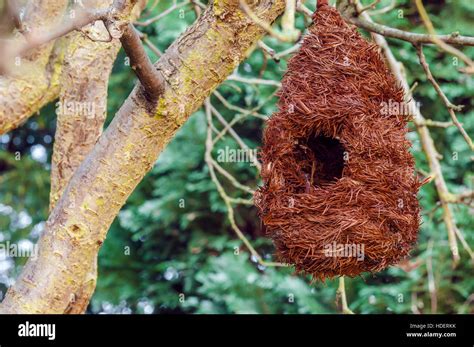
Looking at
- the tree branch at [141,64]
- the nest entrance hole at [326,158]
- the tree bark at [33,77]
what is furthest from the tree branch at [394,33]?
the tree bark at [33,77]

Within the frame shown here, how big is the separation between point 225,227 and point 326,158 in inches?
97.6

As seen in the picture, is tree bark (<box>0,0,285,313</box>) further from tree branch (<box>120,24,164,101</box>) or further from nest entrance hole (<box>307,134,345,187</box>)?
nest entrance hole (<box>307,134,345,187</box>)

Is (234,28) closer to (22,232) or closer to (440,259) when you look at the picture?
(440,259)

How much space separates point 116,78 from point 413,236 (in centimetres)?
339

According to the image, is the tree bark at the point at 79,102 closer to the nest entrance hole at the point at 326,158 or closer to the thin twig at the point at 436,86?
the nest entrance hole at the point at 326,158

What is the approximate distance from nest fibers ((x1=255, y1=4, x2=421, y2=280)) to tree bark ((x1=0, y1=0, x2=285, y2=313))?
0.75 ft

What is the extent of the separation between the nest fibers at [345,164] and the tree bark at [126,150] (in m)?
0.23

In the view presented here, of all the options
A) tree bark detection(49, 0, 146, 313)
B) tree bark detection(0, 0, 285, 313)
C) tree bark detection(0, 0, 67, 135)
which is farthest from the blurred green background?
tree bark detection(0, 0, 285, 313)

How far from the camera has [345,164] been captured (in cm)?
204

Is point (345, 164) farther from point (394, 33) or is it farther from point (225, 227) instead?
point (225, 227)

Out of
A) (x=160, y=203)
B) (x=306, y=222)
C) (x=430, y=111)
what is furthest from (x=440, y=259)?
(x=306, y=222)

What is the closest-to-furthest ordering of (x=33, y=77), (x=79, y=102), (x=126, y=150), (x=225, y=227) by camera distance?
(x=126, y=150) < (x=79, y=102) < (x=33, y=77) < (x=225, y=227)

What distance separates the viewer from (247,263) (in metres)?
4.36

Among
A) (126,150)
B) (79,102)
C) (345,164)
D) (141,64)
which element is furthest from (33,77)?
(345,164)
